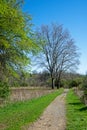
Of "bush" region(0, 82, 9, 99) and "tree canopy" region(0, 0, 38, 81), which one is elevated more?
"tree canopy" region(0, 0, 38, 81)

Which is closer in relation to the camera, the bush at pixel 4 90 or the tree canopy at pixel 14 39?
the tree canopy at pixel 14 39

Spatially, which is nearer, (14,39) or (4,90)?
(14,39)

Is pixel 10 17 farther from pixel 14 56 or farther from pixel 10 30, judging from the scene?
pixel 14 56

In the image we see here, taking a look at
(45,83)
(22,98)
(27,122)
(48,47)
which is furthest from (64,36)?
(27,122)

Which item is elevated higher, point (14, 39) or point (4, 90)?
point (14, 39)

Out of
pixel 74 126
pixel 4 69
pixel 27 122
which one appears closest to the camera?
pixel 74 126

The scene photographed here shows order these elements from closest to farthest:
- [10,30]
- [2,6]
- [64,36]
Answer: [2,6] → [10,30] → [64,36]

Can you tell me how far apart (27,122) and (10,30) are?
16.7 feet

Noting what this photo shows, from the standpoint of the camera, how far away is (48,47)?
64.6 meters

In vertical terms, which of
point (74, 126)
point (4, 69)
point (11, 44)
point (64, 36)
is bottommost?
point (74, 126)

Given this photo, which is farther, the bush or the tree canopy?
the bush

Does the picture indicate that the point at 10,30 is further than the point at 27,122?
Yes

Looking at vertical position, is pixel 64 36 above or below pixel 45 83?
above

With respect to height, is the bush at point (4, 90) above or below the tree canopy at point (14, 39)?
below
